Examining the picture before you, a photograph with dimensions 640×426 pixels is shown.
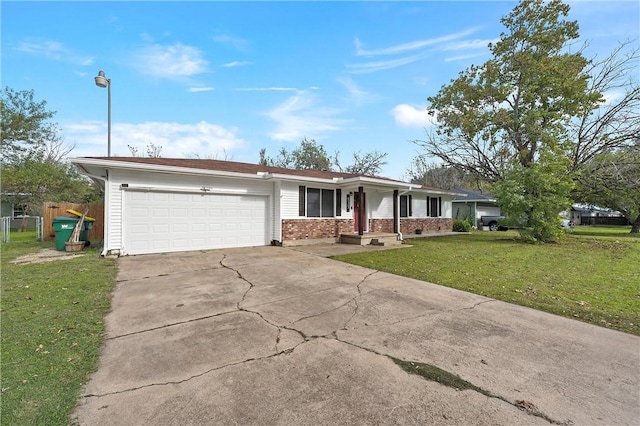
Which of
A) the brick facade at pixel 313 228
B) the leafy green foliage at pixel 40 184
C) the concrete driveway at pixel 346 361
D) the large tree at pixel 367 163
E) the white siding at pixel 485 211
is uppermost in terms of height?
the large tree at pixel 367 163

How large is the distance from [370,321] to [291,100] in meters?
12.5

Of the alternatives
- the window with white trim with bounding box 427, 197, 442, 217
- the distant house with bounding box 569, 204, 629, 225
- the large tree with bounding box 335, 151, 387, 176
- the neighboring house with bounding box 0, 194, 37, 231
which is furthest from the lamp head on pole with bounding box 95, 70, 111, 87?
the distant house with bounding box 569, 204, 629, 225

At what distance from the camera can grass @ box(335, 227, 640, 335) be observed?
4.42 m

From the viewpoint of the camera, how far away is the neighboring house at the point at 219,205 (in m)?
8.62

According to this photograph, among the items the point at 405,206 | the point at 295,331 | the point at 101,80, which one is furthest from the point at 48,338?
the point at 405,206

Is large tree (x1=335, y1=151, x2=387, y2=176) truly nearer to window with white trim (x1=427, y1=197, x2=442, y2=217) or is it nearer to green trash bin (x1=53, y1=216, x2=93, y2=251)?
window with white trim (x1=427, y1=197, x2=442, y2=217)

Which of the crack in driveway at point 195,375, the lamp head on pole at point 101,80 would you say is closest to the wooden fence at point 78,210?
the lamp head on pole at point 101,80

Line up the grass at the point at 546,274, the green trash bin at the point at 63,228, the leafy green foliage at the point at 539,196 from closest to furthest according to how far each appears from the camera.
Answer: the grass at the point at 546,274
the green trash bin at the point at 63,228
the leafy green foliage at the point at 539,196

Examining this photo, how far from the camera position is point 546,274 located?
675 cm

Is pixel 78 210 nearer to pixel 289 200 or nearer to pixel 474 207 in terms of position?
pixel 289 200

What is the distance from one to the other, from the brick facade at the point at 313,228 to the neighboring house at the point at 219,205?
4cm

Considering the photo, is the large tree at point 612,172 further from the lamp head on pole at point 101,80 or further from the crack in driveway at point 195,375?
the lamp head on pole at point 101,80

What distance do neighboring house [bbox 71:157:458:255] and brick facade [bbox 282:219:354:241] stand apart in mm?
39

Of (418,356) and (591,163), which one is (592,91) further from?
(418,356)
